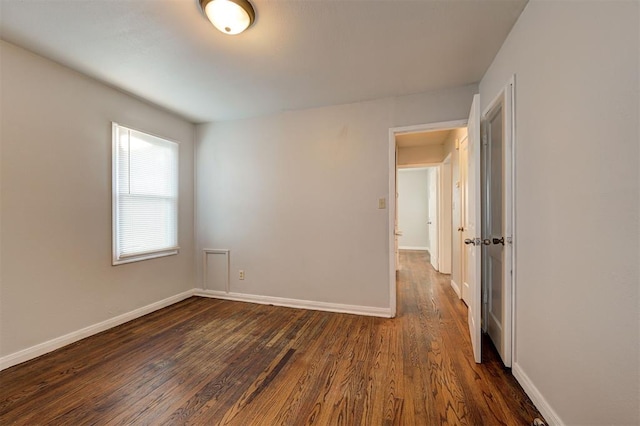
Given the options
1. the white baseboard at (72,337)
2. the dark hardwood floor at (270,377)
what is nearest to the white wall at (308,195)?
the dark hardwood floor at (270,377)

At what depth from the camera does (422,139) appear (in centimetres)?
453

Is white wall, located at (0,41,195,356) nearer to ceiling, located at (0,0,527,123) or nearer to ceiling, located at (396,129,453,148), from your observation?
ceiling, located at (0,0,527,123)

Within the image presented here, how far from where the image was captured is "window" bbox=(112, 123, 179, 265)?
2805mm

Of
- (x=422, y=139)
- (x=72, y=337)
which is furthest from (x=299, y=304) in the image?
(x=422, y=139)

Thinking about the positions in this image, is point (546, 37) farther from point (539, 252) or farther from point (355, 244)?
point (355, 244)

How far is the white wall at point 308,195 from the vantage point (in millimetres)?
3008

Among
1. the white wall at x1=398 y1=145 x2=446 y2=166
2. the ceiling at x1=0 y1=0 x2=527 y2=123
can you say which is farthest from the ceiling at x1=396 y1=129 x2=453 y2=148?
the ceiling at x1=0 y1=0 x2=527 y2=123

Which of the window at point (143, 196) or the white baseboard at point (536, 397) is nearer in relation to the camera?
the white baseboard at point (536, 397)

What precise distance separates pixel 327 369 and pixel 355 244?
144 centimetres

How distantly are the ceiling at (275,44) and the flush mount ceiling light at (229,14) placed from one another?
70mm

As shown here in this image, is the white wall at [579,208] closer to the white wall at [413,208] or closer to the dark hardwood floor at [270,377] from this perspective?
the dark hardwood floor at [270,377]

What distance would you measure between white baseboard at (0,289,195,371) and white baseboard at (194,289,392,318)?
608 millimetres

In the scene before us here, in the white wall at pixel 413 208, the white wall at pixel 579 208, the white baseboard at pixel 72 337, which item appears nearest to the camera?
the white wall at pixel 579 208

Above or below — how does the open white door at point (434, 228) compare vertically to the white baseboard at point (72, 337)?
above
